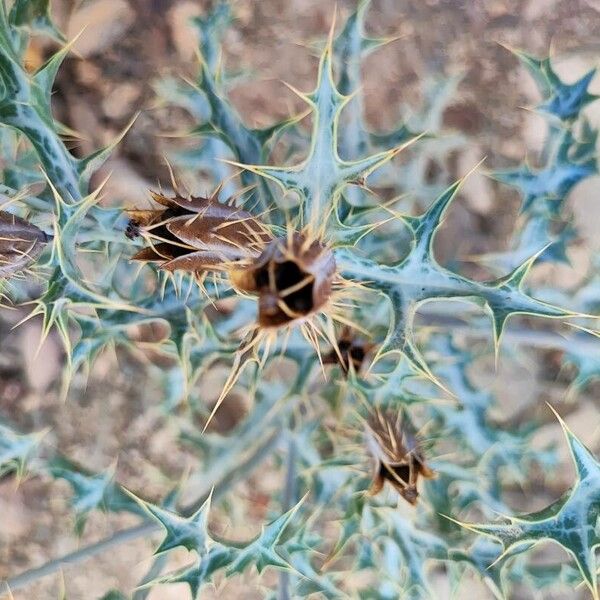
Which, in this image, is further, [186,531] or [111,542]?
[111,542]

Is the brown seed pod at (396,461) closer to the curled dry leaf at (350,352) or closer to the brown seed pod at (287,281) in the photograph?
the curled dry leaf at (350,352)

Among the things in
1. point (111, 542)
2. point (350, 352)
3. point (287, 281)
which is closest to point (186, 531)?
point (111, 542)

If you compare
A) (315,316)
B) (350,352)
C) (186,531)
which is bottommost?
(186,531)

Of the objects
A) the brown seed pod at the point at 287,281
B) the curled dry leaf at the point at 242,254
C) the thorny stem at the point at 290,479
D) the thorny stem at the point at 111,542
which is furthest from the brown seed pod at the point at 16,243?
the thorny stem at the point at 290,479

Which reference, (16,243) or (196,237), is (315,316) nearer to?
(196,237)

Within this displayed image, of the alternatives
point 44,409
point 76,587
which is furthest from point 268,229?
point 76,587

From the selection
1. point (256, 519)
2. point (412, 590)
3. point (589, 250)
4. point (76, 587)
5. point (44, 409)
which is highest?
point (589, 250)

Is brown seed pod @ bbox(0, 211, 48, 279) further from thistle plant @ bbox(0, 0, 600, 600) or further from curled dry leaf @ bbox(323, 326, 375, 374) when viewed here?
curled dry leaf @ bbox(323, 326, 375, 374)

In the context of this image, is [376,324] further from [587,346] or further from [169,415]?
[169,415]
